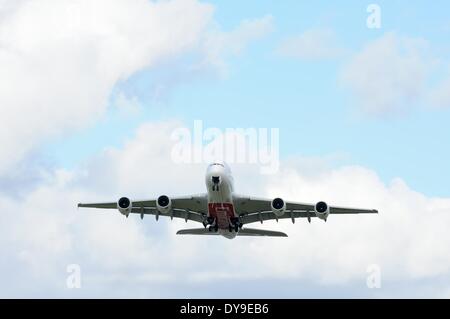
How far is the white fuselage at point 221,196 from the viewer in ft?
193

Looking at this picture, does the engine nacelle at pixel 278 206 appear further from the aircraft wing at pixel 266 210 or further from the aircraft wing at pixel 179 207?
the aircraft wing at pixel 179 207

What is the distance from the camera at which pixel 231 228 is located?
66.9 metres

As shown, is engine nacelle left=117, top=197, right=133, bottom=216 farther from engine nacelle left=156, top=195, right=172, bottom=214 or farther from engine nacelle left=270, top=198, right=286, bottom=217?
engine nacelle left=270, top=198, right=286, bottom=217

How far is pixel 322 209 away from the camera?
6450 cm

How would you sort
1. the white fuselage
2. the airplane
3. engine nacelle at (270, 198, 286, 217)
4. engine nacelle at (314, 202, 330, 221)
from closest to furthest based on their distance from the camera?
the white fuselage, the airplane, engine nacelle at (270, 198, 286, 217), engine nacelle at (314, 202, 330, 221)

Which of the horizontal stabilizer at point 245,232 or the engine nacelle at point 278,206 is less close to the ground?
the engine nacelle at point 278,206

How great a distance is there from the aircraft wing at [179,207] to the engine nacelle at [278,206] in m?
5.40

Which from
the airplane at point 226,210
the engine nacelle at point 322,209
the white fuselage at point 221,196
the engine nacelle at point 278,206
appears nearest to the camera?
the white fuselage at point 221,196

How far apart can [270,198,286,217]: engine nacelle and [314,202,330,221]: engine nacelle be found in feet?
8.53

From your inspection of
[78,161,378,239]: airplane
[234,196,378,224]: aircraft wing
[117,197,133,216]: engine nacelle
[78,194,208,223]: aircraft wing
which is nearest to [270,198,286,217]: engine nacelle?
[78,161,378,239]: airplane

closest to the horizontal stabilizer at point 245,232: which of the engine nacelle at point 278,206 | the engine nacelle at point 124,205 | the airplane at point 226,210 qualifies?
the airplane at point 226,210

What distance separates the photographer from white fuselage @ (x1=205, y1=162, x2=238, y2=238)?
193 ft

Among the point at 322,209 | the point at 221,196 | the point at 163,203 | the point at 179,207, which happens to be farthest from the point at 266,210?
the point at 163,203
